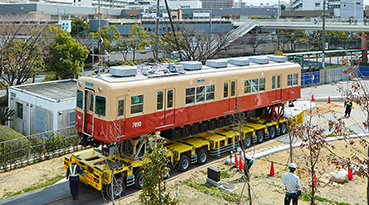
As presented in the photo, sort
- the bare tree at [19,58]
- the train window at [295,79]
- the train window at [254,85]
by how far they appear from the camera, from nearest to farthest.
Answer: the train window at [254,85]
the train window at [295,79]
the bare tree at [19,58]

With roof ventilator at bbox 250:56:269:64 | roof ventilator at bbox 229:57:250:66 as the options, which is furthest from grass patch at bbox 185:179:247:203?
roof ventilator at bbox 250:56:269:64

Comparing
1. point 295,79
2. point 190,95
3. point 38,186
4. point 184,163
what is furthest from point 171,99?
point 295,79

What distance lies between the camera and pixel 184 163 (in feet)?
53.9

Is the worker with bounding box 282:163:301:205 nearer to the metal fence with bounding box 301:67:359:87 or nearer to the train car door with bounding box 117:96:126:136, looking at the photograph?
the train car door with bounding box 117:96:126:136

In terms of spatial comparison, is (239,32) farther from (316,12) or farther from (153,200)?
(316,12)

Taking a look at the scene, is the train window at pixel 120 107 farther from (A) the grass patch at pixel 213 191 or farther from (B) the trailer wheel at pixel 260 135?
(B) the trailer wheel at pixel 260 135

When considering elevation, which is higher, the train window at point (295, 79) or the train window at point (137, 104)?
the train window at point (295, 79)

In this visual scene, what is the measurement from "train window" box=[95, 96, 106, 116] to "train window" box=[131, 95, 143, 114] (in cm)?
112

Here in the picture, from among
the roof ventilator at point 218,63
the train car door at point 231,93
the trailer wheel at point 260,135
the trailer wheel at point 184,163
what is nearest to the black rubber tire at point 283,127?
the trailer wheel at point 260,135

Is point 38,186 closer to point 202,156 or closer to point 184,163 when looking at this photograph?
point 184,163

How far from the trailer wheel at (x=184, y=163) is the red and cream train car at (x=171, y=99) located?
1.20m

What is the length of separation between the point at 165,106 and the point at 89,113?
123 inches

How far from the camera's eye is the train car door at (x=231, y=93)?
60.1 feet

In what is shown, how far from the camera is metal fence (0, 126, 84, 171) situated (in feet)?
53.9
